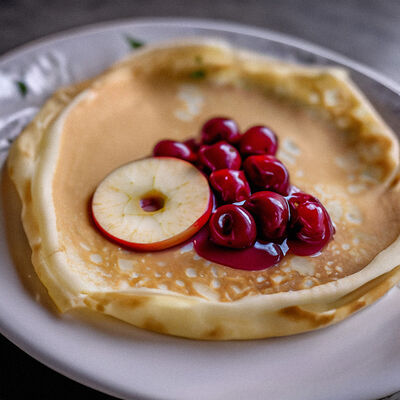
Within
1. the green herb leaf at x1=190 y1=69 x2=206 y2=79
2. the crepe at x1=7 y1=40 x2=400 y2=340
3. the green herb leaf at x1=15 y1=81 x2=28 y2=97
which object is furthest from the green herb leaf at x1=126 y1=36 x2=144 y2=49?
the green herb leaf at x1=15 y1=81 x2=28 y2=97

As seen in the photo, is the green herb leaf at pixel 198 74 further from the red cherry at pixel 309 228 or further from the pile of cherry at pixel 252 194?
the red cherry at pixel 309 228

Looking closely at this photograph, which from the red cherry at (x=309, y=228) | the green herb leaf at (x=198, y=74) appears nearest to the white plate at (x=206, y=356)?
the red cherry at (x=309, y=228)

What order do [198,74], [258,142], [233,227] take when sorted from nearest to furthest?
[233,227]
[258,142]
[198,74]

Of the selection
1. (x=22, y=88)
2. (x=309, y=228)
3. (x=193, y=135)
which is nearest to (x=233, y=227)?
(x=309, y=228)

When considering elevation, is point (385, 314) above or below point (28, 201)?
above

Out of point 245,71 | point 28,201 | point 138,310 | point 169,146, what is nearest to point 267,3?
point 245,71

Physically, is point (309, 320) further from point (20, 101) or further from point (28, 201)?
point (20, 101)

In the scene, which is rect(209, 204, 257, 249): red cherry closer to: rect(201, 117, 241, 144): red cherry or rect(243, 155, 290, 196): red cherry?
rect(243, 155, 290, 196): red cherry

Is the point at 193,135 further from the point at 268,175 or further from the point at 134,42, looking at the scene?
the point at 134,42
